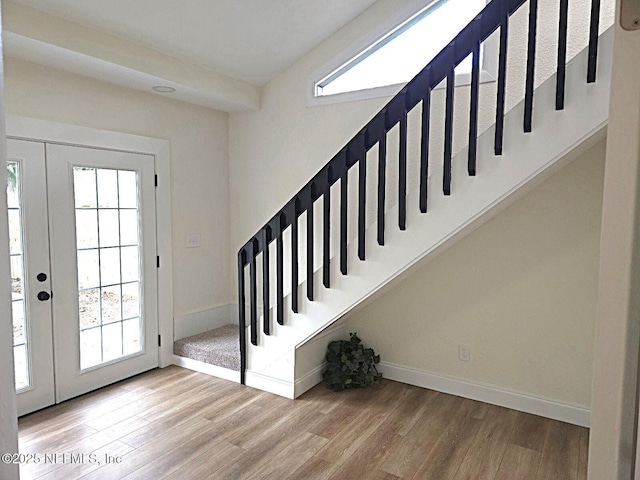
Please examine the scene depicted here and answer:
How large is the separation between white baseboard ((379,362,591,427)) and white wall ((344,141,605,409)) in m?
0.04

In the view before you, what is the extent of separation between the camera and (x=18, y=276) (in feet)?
9.62

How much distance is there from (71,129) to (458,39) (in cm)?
266

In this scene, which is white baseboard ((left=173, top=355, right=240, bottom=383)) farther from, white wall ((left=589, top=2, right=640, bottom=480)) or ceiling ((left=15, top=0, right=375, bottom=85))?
white wall ((left=589, top=2, right=640, bottom=480))

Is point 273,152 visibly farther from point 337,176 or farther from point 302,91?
point 337,176

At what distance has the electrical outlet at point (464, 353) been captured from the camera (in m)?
3.28

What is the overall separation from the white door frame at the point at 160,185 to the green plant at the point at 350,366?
58.6 inches

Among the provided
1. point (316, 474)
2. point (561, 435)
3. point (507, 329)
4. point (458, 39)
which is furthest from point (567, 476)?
point (458, 39)

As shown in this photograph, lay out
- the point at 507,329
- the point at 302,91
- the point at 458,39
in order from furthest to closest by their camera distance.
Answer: the point at 302,91 → the point at 507,329 → the point at 458,39

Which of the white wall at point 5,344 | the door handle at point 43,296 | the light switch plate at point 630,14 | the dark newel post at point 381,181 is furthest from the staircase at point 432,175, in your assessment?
the white wall at point 5,344

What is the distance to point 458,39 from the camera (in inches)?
91.5

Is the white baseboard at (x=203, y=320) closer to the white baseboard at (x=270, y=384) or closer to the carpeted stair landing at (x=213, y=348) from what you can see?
the carpeted stair landing at (x=213, y=348)

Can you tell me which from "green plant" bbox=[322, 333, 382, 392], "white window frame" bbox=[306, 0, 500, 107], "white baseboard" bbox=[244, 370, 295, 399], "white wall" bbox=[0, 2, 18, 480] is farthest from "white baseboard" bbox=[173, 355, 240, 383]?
"white wall" bbox=[0, 2, 18, 480]

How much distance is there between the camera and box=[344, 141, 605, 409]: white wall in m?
2.82

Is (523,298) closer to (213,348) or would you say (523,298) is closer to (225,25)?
(213,348)
